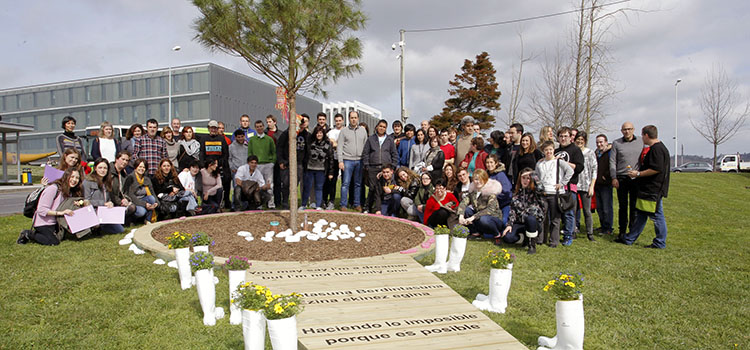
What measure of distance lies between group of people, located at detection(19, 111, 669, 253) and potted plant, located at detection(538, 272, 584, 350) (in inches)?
124

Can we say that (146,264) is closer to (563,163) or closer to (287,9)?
(287,9)

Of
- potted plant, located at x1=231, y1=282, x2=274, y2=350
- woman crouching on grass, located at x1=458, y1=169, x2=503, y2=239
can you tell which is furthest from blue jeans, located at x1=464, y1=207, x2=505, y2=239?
potted plant, located at x1=231, y1=282, x2=274, y2=350

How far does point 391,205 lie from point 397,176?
0.60 meters

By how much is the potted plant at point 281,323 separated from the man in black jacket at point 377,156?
623 centimetres

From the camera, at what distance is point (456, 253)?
525cm

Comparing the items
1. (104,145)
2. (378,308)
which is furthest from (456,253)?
(104,145)

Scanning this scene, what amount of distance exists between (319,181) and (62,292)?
18.1 feet

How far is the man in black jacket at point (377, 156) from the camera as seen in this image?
9.06 m

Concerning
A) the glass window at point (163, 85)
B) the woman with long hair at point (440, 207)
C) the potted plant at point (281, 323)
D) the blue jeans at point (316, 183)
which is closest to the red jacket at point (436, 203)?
the woman with long hair at point (440, 207)

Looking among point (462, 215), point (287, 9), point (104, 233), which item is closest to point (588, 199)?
point (462, 215)

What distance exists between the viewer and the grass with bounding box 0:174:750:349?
346 cm

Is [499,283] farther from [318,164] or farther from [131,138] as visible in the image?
[131,138]

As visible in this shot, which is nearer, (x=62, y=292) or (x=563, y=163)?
(x=62, y=292)

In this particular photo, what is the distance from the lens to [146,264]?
536 centimetres
